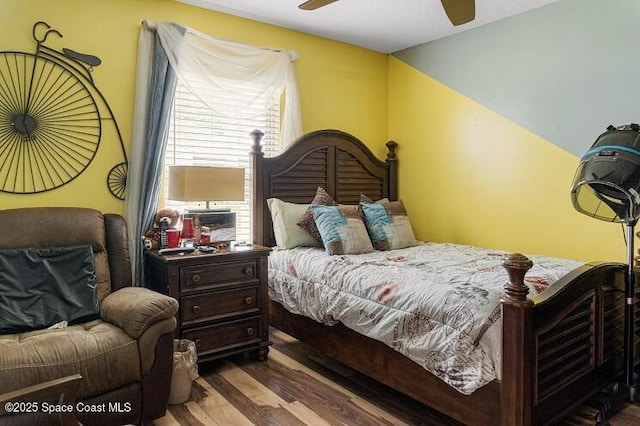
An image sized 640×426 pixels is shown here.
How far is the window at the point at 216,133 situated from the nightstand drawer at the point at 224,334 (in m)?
0.89

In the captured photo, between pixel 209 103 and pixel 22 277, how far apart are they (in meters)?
1.74

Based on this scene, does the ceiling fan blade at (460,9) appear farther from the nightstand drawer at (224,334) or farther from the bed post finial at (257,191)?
the nightstand drawer at (224,334)

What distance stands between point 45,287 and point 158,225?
33.2 inches

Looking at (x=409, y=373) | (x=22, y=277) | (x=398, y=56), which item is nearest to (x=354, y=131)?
(x=398, y=56)

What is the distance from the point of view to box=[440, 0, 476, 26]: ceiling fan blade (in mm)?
2277

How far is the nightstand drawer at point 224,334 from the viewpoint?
283 centimetres

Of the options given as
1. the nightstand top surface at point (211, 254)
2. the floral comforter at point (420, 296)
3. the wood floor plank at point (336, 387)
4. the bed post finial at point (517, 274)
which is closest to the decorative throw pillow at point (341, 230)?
the floral comforter at point (420, 296)

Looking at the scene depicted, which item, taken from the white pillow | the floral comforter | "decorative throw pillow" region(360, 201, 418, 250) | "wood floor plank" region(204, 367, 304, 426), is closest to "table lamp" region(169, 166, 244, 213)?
the white pillow

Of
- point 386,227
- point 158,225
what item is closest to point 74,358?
point 158,225

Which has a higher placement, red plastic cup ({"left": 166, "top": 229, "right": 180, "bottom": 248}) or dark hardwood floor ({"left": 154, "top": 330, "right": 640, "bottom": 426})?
red plastic cup ({"left": 166, "top": 229, "right": 180, "bottom": 248})

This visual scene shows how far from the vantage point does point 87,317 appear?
2428mm

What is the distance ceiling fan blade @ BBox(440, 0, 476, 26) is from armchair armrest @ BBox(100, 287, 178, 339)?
206cm

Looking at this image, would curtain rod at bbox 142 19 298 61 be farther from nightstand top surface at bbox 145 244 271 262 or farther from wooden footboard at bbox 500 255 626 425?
wooden footboard at bbox 500 255 626 425

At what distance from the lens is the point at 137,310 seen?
2.24 m
